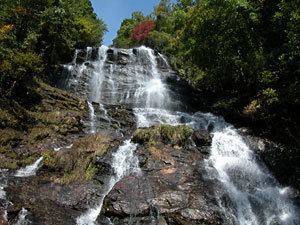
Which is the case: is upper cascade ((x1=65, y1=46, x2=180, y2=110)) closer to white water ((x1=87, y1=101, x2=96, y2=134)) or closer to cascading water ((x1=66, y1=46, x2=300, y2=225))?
Answer: cascading water ((x1=66, y1=46, x2=300, y2=225))

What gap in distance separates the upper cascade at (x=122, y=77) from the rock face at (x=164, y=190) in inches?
341

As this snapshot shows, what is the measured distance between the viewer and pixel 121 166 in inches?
587

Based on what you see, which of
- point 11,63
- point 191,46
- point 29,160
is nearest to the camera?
point 29,160

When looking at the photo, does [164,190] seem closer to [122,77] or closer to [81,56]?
[122,77]

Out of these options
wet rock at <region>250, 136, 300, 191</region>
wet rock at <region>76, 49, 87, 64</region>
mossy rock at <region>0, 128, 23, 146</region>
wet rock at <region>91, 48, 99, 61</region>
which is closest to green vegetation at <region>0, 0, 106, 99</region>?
wet rock at <region>76, 49, 87, 64</region>

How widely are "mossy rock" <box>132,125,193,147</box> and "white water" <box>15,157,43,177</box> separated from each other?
3.83 m

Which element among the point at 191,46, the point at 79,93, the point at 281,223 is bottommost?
the point at 281,223

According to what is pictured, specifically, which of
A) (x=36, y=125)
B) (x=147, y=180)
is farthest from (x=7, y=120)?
(x=147, y=180)

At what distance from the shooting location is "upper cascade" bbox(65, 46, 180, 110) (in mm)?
25281

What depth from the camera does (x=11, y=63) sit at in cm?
1822

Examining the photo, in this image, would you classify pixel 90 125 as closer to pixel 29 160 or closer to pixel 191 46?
pixel 29 160

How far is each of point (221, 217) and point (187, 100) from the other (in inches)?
551

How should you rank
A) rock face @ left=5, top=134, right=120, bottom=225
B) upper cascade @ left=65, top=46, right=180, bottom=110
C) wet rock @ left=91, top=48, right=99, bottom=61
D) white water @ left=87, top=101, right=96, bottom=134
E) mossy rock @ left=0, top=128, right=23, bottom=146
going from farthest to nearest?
wet rock @ left=91, top=48, right=99, bottom=61 < upper cascade @ left=65, top=46, right=180, bottom=110 < white water @ left=87, top=101, right=96, bottom=134 < mossy rock @ left=0, top=128, right=23, bottom=146 < rock face @ left=5, top=134, right=120, bottom=225

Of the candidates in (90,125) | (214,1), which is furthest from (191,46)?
(90,125)
